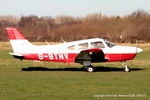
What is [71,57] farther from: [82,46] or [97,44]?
[97,44]

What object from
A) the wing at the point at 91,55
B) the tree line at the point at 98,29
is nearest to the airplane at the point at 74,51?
the wing at the point at 91,55

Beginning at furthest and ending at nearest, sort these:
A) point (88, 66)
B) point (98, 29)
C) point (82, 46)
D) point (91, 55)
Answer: point (98, 29)
point (88, 66)
point (82, 46)
point (91, 55)

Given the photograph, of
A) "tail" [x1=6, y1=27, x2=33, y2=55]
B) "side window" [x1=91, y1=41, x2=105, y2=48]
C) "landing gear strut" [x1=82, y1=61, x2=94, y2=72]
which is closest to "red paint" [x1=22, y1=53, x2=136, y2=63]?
"tail" [x1=6, y1=27, x2=33, y2=55]

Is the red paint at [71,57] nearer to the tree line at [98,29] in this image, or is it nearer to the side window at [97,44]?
the side window at [97,44]

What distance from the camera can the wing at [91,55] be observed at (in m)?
15.4

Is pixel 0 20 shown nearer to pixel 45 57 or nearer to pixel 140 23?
pixel 140 23

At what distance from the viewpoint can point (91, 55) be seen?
1570 centimetres

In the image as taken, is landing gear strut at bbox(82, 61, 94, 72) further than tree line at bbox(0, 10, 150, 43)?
No

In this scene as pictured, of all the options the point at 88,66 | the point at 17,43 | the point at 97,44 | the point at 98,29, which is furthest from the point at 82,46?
the point at 98,29

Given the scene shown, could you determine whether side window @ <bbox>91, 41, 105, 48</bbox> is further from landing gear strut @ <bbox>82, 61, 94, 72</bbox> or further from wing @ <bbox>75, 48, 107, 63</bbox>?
landing gear strut @ <bbox>82, 61, 94, 72</bbox>

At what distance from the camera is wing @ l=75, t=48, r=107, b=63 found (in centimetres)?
1541

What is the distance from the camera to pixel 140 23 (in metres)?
37.9

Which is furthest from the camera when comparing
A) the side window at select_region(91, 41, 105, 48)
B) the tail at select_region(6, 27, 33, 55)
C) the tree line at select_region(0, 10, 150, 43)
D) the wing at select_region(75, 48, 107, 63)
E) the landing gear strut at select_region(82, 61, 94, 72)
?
the tree line at select_region(0, 10, 150, 43)

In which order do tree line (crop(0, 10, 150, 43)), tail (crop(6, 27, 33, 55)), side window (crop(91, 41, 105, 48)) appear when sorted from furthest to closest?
1. tree line (crop(0, 10, 150, 43))
2. tail (crop(6, 27, 33, 55))
3. side window (crop(91, 41, 105, 48))
